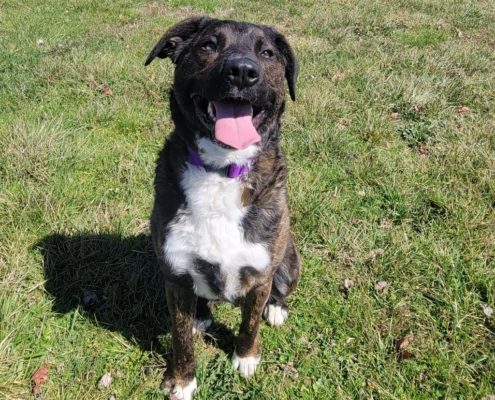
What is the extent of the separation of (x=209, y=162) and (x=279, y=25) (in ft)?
24.9

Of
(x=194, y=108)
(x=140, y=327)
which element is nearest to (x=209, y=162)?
(x=194, y=108)

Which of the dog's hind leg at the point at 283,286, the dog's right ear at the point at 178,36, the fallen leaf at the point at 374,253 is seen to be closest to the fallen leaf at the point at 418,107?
the fallen leaf at the point at 374,253

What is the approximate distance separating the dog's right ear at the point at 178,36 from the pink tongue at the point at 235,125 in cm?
60

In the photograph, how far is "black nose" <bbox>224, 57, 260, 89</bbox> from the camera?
2195 mm

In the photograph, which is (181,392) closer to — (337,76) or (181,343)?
(181,343)

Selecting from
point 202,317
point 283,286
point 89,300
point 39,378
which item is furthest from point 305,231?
point 39,378

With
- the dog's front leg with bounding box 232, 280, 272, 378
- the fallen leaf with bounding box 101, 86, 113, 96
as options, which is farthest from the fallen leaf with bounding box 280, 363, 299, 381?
the fallen leaf with bounding box 101, 86, 113, 96

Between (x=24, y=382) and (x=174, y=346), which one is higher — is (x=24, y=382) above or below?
below

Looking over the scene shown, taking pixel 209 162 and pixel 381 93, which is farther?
pixel 381 93

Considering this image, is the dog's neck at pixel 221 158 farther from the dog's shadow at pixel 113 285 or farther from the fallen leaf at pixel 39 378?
the fallen leaf at pixel 39 378

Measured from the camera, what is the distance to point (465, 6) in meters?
10.6

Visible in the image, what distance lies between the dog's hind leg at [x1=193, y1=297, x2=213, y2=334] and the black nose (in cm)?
163

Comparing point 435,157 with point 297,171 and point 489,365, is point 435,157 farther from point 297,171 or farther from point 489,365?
point 489,365

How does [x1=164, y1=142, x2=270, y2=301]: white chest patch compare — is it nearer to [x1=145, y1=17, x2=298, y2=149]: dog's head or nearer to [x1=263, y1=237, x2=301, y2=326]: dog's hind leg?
[x1=145, y1=17, x2=298, y2=149]: dog's head
